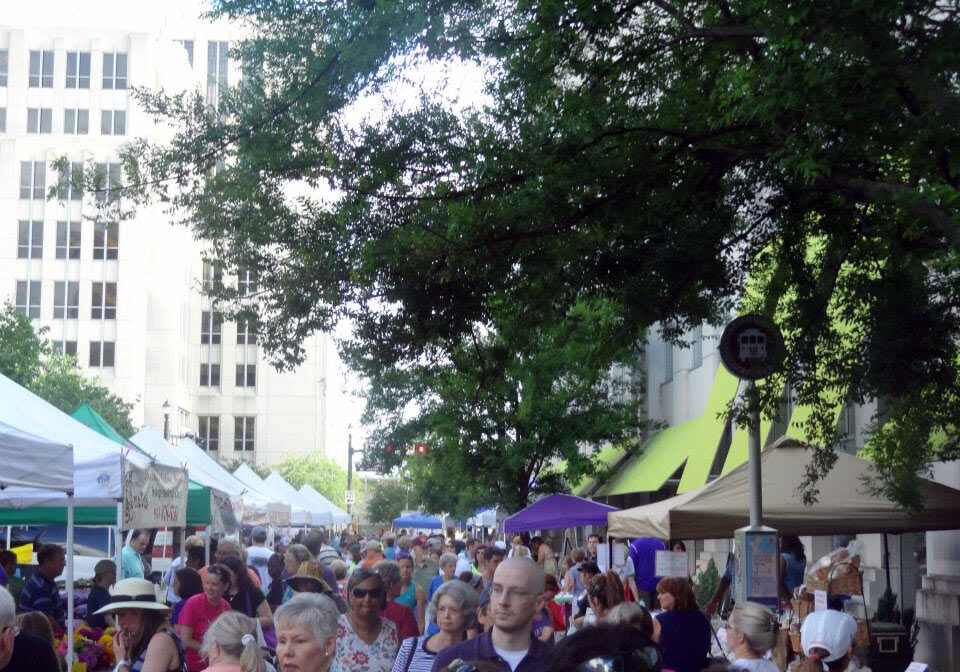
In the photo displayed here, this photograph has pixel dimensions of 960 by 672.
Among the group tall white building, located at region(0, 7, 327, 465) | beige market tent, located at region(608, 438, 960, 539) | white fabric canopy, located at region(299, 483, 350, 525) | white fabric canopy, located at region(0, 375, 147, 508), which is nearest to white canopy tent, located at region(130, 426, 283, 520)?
white fabric canopy, located at region(0, 375, 147, 508)

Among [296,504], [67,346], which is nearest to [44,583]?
[296,504]

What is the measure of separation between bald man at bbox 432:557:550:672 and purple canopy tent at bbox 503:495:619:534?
21.5 metres

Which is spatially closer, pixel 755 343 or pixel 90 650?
pixel 755 343

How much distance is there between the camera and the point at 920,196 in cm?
786

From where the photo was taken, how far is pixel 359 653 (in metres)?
8.41

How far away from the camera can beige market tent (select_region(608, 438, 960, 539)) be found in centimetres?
1341

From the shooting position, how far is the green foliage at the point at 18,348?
166 ft

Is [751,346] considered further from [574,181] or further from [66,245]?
[66,245]

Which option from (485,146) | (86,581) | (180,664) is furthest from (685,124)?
(86,581)

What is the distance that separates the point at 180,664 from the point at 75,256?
316ft

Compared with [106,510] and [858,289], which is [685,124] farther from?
[106,510]

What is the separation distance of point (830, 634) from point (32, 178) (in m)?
98.4

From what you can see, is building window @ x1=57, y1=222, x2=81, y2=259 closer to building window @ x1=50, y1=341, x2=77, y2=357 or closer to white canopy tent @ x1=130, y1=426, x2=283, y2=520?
building window @ x1=50, y1=341, x2=77, y2=357

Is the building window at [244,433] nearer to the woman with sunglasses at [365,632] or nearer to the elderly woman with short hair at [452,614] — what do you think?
the woman with sunglasses at [365,632]
